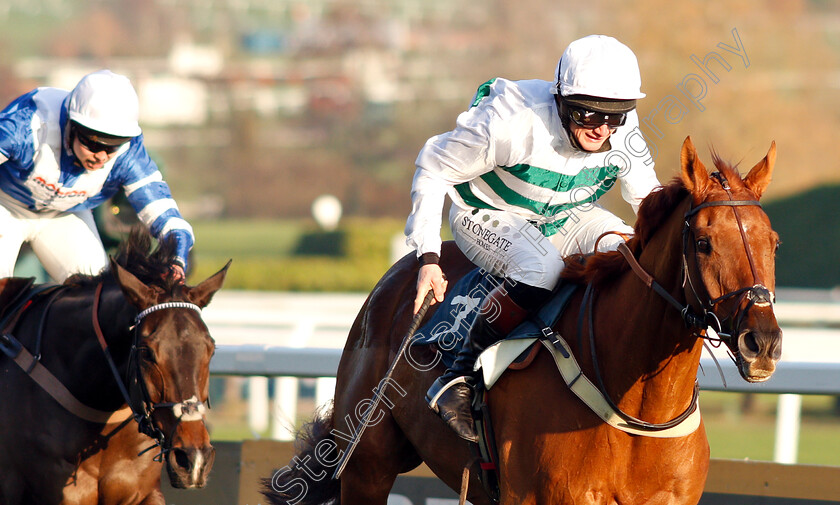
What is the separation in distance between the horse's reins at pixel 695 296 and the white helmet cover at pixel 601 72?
50cm

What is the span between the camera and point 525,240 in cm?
353

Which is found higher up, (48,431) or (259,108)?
(48,431)

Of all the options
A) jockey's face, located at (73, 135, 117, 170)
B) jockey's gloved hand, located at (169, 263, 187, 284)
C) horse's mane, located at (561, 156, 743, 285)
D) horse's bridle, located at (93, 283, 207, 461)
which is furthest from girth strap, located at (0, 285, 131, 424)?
horse's mane, located at (561, 156, 743, 285)

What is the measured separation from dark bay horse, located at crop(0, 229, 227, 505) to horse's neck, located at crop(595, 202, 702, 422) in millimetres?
1424

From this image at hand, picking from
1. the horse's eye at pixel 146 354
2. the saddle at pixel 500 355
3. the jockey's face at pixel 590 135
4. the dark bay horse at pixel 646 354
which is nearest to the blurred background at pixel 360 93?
the horse's eye at pixel 146 354

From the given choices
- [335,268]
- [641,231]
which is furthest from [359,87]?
[641,231]

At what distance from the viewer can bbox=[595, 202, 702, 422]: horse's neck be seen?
116 inches

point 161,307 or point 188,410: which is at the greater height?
point 161,307

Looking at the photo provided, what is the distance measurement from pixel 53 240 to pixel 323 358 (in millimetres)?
1392

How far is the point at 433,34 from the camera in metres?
42.5

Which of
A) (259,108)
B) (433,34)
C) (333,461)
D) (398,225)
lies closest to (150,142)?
(259,108)

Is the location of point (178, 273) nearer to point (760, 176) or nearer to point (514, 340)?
point (514, 340)

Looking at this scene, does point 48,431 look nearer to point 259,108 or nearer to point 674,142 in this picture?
point 674,142

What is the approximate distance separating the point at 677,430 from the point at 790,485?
1500 mm
